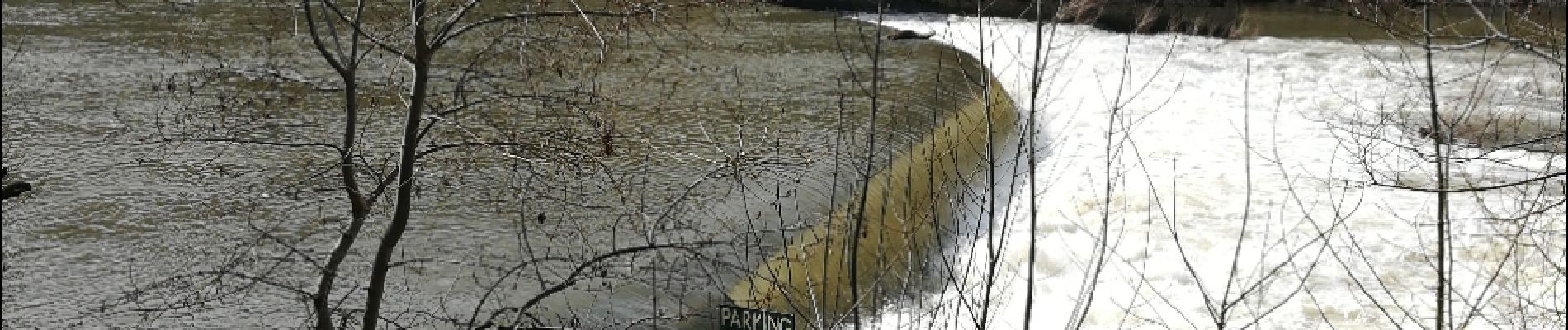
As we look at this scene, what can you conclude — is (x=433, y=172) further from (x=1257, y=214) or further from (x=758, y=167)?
(x=1257, y=214)

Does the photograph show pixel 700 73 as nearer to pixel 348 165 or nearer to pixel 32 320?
pixel 32 320

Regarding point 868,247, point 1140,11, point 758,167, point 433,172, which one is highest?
point 433,172

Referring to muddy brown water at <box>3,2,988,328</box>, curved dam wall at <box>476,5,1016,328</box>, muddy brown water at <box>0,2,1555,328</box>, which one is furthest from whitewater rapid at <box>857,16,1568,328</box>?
muddy brown water at <box>0,2,1555,328</box>

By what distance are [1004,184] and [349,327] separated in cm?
565

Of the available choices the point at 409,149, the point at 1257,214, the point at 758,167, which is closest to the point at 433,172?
the point at 409,149

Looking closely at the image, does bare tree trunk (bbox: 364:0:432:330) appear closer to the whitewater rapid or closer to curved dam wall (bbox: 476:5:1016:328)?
curved dam wall (bbox: 476:5:1016:328)

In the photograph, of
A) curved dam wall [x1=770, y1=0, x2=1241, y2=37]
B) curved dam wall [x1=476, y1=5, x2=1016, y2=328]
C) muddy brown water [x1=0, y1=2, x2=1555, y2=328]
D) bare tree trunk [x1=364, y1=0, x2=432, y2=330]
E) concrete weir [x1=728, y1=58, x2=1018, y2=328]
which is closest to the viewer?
bare tree trunk [x1=364, y1=0, x2=432, y2=330]

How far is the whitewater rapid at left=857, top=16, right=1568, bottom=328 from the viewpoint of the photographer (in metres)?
7.94

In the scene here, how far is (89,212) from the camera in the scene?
9234 mm

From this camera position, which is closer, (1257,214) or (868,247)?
(868,247)

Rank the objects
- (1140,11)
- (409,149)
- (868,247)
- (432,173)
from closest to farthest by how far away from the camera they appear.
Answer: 1. (409,149)
2. (432,173)
3. (868,247)
4. (1140,11)

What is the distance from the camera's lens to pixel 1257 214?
10.3 meters

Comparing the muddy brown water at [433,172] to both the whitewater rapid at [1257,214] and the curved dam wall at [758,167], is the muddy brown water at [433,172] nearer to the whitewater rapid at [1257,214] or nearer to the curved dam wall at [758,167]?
the curved dam wall at [758,167]

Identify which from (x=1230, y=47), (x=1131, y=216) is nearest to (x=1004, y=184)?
(x=1131, y=216)
